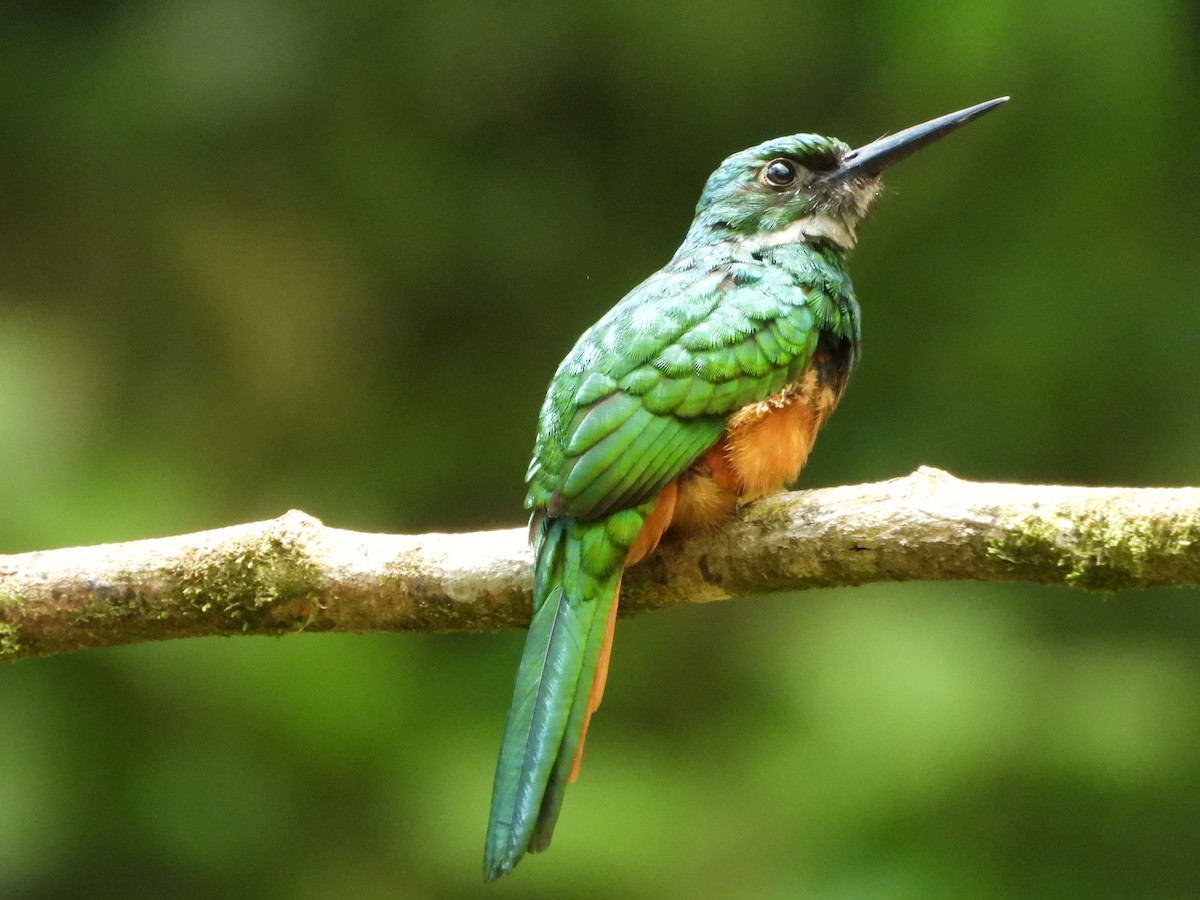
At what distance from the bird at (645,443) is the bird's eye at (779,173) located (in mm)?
203

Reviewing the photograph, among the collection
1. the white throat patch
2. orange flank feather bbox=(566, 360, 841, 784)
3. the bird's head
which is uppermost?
the bird's head

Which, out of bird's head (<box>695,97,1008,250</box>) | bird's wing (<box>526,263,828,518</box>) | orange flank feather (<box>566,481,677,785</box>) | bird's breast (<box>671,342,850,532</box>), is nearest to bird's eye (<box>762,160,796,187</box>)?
bird's head (<box>695,97,1008,250</box>)

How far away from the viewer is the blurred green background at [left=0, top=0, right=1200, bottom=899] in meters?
3.45

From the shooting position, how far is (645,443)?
7.30ft

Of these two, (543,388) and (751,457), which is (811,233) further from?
(543,388)

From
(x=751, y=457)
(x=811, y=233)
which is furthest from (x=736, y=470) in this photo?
(x=811, y=233)

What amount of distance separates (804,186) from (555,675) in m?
1.36

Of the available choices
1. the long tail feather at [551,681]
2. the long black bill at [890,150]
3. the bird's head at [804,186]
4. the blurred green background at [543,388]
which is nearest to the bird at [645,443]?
the long tail feather at [551,681]

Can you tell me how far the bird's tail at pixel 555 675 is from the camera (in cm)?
195

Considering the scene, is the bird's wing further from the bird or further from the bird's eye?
the bird's eye

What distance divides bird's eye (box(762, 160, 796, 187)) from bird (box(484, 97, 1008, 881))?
20 cm

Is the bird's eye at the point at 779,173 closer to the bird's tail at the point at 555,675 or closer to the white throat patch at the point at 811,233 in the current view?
the white throat patch at the point at 811,233

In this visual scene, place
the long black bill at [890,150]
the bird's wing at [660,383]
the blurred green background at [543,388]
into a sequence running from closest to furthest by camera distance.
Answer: the bird's wing at [660,383]
the long black bill at [890,150]
the blurred green background at [543,388]

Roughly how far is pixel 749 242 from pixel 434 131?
6.23 feet
